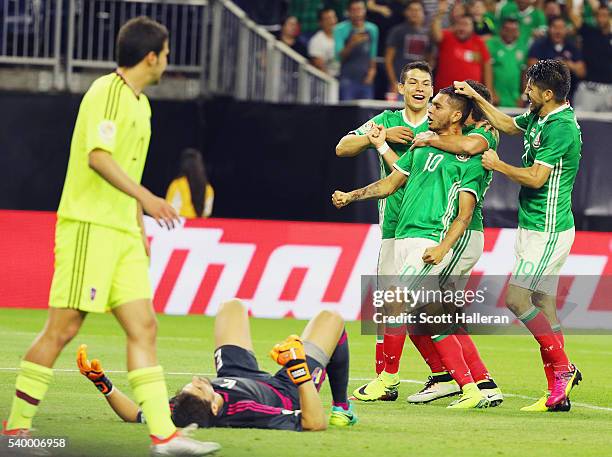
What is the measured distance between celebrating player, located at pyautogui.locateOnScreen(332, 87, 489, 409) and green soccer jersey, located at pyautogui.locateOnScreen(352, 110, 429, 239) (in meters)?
0.56

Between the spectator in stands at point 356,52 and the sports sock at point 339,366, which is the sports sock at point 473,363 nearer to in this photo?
the sports sock at point 339,366

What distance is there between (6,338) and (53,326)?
692 centimetres

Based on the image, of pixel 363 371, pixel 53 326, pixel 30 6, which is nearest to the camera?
pixel 53 326

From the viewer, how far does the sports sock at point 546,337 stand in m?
10.1

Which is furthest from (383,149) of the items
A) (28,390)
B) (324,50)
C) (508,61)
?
(508,61)

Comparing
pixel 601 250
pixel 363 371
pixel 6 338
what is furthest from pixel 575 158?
pixel 601 250

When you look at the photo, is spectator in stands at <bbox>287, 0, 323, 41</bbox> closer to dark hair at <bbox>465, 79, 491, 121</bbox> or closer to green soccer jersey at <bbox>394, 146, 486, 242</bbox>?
dark hair at <bbox>465, 79, 491, 121</bbox>

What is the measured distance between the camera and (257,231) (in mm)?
17500

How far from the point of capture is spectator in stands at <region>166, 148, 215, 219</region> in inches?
742

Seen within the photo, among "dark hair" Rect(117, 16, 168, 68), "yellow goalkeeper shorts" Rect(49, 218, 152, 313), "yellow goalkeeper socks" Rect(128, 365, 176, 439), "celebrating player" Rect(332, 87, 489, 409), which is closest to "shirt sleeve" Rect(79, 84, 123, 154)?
"dark hair" Rect(117, 16, 168, 68)

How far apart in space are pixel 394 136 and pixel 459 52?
29.7 ft

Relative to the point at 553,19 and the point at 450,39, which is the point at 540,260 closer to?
the point at 450,39

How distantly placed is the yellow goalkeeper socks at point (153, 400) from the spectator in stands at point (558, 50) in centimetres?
1375

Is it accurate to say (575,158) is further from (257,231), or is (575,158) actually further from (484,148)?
(257,231)
